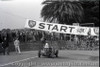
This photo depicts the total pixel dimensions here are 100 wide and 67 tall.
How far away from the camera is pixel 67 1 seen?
22.9m

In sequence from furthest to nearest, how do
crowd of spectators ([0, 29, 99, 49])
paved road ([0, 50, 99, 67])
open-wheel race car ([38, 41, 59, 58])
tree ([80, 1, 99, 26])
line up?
tree ([80, 1, 99, 26]), crowd of spectators ([0, 29, 99, 49]), open-wheel race car ([38, 41, 59, 58]), paved road ([0, 50, 99, 67])

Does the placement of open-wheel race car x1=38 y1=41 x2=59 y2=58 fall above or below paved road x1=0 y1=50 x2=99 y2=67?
above

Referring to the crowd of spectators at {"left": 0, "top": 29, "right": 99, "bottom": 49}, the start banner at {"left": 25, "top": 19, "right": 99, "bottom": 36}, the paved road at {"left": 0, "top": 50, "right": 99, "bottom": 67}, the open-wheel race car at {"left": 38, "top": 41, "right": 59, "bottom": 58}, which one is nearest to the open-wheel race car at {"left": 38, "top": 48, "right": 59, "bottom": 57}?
the open-wheel race car at {"left": 38, "top": 41, "right": 59, "bottom": 58}

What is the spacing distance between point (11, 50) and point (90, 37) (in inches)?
315

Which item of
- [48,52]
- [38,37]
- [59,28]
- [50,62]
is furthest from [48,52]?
[38,37]

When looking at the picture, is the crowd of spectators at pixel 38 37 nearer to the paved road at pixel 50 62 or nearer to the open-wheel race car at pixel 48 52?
the open-wheel race car at pixel 48 52

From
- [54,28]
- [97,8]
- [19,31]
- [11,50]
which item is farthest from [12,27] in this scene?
[97,8]

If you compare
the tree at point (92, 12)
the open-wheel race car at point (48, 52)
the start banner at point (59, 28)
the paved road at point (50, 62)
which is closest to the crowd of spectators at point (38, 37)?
the start banner at point (59, 28)

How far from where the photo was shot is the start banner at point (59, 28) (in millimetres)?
25078

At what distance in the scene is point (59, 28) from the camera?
2641 cm

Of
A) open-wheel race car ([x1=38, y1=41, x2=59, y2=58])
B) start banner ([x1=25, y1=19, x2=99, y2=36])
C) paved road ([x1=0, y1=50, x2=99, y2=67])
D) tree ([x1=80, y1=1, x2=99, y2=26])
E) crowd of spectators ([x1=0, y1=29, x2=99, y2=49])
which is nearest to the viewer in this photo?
paved road ([x1=0, y1=50, x2=99, y2=67])

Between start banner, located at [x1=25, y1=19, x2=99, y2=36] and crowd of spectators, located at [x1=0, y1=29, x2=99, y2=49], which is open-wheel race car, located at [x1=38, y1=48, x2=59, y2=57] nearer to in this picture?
start banner, located at [x1=25, y1=19, x2=99, y2=36]

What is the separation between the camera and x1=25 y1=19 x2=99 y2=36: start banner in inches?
987

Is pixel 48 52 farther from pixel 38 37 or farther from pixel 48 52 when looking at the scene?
pixel 38 37
